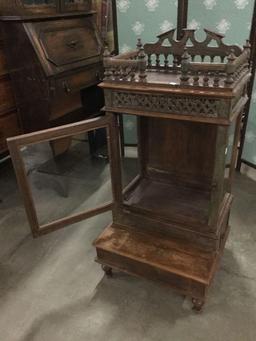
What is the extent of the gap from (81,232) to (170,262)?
0.80 meters

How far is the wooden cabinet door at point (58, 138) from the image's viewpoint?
4.13 ft

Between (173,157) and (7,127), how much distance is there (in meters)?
1.39

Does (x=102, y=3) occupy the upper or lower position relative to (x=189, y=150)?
upper

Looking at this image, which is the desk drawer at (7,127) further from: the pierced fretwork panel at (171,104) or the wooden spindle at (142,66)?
the wooden spindle at (142,66)

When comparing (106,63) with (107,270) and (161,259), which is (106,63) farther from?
(107,270)

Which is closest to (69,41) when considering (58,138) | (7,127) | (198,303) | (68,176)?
(7,127)

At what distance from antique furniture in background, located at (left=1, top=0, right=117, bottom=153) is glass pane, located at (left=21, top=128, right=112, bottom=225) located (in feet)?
0.75

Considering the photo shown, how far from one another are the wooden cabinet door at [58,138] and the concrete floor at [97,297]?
43 centimetres

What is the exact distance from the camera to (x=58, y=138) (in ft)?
4.40

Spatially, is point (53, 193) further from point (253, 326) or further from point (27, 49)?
point (253, 326)

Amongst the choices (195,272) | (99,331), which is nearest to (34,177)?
(99,331)

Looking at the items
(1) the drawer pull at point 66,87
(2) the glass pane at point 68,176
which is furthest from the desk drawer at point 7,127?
(1) the drawer pull at point 66,87

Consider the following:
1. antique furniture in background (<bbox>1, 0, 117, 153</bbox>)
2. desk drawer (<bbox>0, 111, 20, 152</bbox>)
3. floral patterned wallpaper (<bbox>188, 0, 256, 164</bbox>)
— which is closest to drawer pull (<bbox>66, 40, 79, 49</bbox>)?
antique furniture in background (<bbox>1, 0, 117, 153</bbox>)

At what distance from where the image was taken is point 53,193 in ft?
8.34
